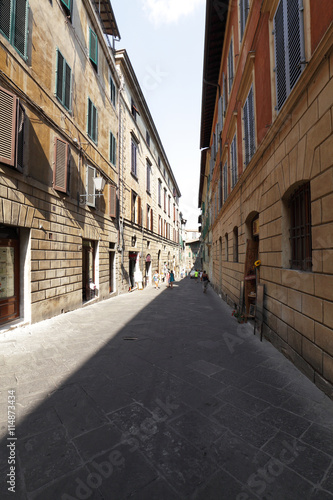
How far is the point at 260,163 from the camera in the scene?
5883 mm

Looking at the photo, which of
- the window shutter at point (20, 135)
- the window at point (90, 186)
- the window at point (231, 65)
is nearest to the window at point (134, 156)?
the window at point (90, 186)

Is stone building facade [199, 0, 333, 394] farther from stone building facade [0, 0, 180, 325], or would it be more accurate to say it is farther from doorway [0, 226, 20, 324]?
doorway [0, 226, 20, 324]

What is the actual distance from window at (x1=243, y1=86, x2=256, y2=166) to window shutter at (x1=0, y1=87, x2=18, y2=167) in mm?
5706

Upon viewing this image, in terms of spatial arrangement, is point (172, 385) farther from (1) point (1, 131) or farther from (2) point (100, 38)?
(2) point (100, 38)

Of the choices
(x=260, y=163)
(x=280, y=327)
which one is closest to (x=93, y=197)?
(x=260, y=163)

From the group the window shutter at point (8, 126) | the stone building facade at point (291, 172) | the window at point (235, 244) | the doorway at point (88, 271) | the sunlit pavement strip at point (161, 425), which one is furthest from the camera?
the doorway at point (88, 271)

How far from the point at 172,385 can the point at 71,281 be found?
6.37m

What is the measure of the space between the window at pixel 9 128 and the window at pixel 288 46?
5.57 metres

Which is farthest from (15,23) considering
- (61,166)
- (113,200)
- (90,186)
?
(113,200)

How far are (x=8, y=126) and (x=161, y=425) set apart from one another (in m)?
6.37

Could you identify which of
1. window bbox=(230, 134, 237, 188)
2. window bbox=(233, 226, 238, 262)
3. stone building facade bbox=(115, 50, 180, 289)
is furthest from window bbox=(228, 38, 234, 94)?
stone building facade bbox=(115, 50, 180, 289)

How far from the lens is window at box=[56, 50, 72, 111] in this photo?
7742 mm

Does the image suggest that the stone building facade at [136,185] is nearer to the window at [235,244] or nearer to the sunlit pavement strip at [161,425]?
the window at [235,244]

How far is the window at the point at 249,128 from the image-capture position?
662 cm
